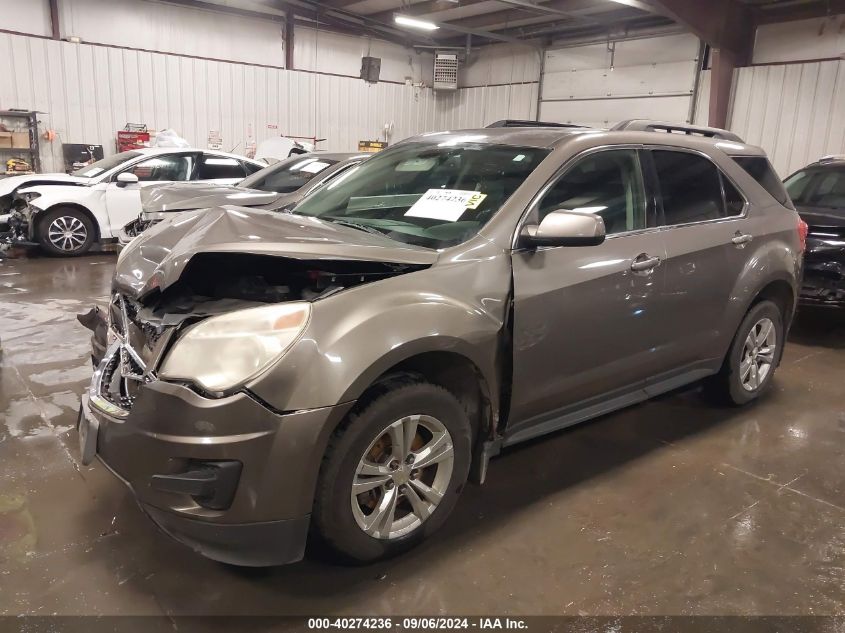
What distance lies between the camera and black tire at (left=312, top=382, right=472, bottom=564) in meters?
1.91

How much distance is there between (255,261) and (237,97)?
477 inches

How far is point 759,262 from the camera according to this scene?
336 cm

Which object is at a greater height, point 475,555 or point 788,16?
point 788,16

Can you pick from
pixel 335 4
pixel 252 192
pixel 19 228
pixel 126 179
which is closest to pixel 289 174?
pixel 252 192

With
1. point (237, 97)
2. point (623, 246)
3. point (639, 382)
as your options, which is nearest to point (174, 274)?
point (623, 246)

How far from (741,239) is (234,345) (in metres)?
2.65

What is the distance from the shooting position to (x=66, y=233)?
26.2ft

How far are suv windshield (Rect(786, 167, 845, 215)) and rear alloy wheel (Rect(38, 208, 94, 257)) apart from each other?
810 cm

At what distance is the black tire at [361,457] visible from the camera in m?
1.91

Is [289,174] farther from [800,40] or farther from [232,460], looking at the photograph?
[800,40]

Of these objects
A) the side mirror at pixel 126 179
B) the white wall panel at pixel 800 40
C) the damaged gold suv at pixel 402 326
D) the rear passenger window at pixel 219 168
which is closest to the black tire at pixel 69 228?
the side mirror at pixel 126 179

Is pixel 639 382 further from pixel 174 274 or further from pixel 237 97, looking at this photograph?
pixel 237 97

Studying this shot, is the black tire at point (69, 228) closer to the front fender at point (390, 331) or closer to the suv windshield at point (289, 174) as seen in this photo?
the suv windshield at point (289, 174)

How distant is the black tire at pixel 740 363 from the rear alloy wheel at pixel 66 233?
298 inches
